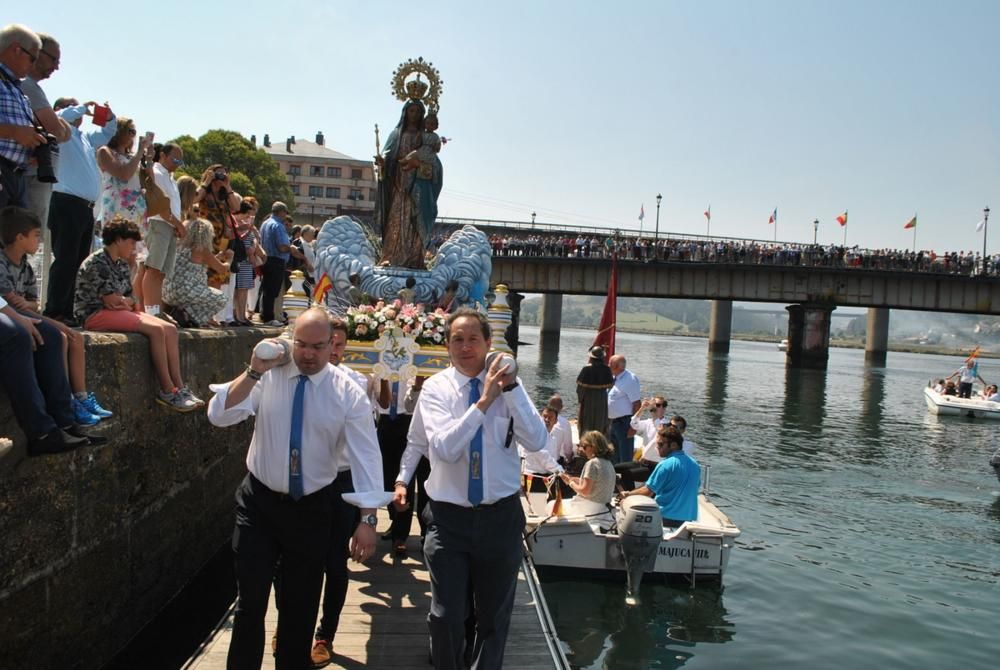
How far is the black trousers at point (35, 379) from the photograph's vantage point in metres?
4.69

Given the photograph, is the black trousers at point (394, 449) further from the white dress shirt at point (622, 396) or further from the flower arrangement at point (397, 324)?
the white dress shirt at point (622, 396)

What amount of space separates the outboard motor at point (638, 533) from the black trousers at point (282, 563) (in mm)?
5408

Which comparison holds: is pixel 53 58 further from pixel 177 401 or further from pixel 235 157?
pixel 235 157

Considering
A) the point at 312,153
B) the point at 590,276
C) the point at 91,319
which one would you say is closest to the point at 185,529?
the point at 91,319

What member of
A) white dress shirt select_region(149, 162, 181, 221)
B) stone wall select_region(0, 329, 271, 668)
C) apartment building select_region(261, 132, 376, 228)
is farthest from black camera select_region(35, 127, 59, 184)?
apartment building select_region(261, 132, 376, 228)

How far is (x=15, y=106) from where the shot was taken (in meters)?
5.73

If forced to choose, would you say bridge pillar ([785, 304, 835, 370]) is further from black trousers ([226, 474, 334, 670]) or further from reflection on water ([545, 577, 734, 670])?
black trousers ([226, 474, 334, 670])

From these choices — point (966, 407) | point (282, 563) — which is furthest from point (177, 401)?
point (966, 407)

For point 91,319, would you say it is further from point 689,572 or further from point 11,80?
point 689,572

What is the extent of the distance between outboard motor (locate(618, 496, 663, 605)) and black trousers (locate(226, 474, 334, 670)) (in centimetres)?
541

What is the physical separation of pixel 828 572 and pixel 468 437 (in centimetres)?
936

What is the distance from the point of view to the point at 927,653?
9320 millimetres

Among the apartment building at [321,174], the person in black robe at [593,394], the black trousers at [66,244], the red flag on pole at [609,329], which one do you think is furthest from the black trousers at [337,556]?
the apartment building at [321,174]

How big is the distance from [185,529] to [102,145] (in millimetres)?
3784
